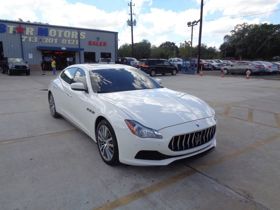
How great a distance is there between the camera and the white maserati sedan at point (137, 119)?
3033mm

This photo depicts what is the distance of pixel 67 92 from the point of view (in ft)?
16.5

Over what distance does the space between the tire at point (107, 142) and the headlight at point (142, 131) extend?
374 mm

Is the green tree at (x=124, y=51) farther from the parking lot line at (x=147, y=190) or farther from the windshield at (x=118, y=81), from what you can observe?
the parking lot line at (x=147, y=190)

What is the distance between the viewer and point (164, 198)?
9.07 feet

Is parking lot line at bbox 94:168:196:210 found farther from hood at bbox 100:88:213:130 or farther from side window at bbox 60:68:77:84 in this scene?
side window at bbox 60:68:77:84

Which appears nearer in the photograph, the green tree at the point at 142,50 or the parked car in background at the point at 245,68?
the parked car in background at the point at 245,68

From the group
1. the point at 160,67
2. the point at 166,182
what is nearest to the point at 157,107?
the point at 166,182

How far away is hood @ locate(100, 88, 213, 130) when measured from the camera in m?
3.14

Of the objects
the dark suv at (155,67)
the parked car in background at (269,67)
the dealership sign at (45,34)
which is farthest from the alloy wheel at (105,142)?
the dealership sign at (45,34)

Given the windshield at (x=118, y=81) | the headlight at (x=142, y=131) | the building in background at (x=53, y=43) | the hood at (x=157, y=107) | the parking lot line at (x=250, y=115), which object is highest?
the building in background at (x=53, y=43)

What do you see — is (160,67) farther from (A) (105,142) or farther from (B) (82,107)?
(A) (105,142)

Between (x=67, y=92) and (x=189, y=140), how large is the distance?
3.02 meters

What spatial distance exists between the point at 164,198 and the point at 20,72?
76.6 ft

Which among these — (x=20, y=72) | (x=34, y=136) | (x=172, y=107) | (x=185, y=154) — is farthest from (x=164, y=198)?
(x=20, y=72)
